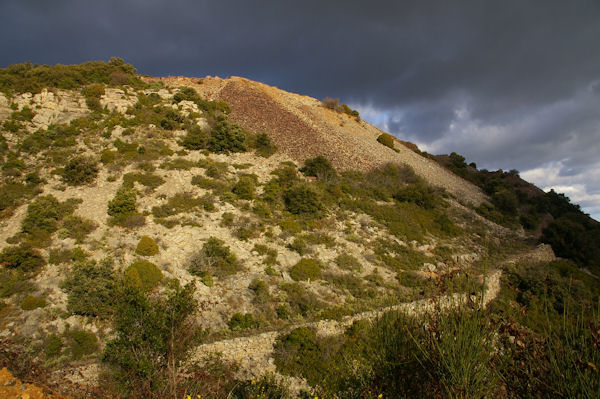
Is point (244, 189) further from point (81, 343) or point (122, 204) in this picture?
point (81, 343)

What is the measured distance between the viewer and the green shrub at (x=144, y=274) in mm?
10906

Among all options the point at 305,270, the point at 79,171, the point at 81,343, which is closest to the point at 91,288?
the point at 81,343

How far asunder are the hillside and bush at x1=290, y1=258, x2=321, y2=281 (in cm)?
8

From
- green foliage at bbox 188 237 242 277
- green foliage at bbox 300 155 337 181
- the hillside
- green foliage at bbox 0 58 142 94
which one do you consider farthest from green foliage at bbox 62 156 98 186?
green foliage at bbox 300 155 337 181

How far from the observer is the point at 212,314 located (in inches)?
418

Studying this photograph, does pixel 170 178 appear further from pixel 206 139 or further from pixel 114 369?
pixel 114 369

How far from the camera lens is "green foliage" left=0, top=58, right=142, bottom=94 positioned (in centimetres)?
2298

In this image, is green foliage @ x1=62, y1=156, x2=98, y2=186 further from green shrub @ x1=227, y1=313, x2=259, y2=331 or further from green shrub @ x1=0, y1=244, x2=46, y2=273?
green shrub @ x1=227, y1=313, x2=259, y2=331

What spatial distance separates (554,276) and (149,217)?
21039 mm

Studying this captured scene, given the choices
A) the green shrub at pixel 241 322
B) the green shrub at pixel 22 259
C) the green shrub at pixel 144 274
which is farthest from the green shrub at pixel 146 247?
the green shrub at pixel 241 322

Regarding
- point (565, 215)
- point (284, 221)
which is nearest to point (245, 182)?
point (284, 221)

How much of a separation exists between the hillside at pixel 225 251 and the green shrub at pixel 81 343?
56mm

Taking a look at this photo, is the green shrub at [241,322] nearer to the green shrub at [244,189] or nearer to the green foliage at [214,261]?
the green foliage at [214,261]

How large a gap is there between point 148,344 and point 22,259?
9752 millimetres
